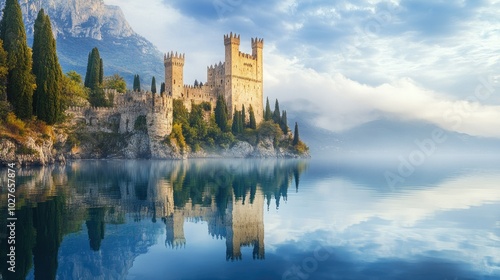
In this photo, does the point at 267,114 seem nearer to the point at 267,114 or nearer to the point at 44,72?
the point at 267,114

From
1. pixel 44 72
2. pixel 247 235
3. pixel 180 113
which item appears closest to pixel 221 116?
pixel 180 113

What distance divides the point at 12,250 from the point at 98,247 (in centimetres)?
237

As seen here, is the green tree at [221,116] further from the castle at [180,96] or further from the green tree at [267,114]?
the green tree at [267,114]

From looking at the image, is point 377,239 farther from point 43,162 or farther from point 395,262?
point 43,162

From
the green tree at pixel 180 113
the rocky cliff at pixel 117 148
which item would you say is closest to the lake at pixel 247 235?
the rocky cliff at pixel 117 148

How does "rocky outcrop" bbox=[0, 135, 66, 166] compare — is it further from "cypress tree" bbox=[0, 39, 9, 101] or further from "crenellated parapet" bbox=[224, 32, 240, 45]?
"crenellated parapet" bbox=[224, 32, 240, 45]

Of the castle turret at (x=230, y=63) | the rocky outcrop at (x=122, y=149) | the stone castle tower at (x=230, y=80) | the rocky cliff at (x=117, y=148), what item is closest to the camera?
the rocky outcrop at (x=122, y=149)

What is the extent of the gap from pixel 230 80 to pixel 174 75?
14.7 meters

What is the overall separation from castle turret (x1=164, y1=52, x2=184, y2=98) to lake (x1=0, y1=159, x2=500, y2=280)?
71.0 m

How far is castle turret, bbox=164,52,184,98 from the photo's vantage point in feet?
319

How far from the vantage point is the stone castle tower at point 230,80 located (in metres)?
98.4

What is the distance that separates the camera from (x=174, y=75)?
9850 centimetres

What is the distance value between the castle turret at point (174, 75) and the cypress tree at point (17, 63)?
170 feet

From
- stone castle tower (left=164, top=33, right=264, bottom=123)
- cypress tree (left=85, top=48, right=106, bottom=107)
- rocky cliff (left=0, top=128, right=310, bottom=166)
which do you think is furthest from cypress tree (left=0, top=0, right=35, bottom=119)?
stone castle tower (left=164, top=33, right=264, bottom=123)
